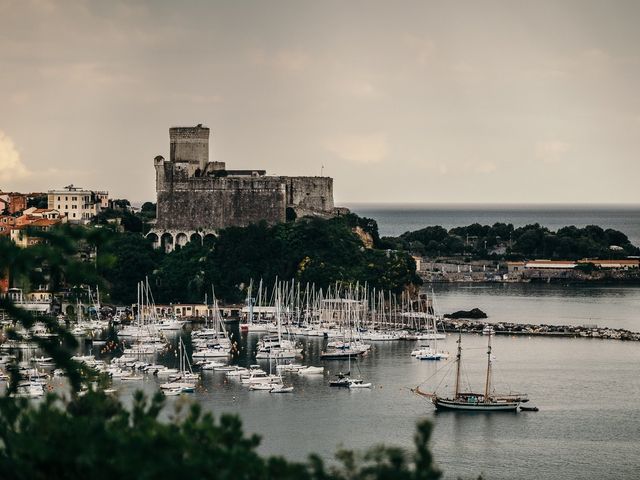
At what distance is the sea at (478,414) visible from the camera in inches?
1350

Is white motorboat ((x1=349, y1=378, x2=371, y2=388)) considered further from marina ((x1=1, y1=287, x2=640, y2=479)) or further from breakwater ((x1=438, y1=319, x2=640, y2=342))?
breakwater ((x1=438, y1=319, x2=640, y2=342))

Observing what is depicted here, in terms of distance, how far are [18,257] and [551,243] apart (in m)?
82.1

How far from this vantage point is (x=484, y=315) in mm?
64500

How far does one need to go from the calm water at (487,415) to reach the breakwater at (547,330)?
3.30ft

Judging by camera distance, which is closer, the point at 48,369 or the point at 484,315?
the point at 48,369

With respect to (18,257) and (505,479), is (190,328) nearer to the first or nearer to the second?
(505,479)

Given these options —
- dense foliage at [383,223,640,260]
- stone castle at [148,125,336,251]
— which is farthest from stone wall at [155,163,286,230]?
dense foliage at [383,223,640,260]

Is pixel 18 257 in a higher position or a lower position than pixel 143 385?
higher

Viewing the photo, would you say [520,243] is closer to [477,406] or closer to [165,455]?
[477,406]

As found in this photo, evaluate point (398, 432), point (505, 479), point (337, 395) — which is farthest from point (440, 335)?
point (505, 479)

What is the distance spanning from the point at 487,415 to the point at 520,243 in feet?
191

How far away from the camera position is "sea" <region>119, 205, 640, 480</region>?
1350 inches

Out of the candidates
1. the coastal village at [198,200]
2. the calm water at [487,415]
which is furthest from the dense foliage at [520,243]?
the calm water at [487,415]

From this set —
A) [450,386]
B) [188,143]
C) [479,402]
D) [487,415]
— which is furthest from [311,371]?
[188,143]
